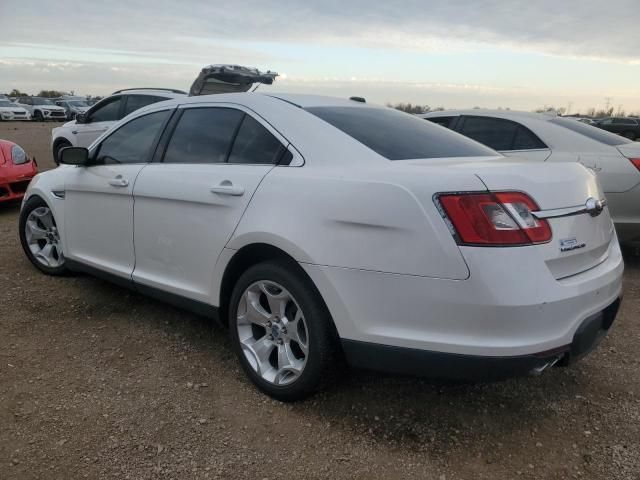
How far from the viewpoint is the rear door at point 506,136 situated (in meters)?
5.54

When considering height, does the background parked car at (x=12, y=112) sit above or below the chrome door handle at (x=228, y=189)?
below

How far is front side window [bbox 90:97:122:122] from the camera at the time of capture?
965 centimetres

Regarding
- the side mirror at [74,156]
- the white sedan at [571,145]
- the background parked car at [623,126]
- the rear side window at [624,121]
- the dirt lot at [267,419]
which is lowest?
the background parked car at [623,126]

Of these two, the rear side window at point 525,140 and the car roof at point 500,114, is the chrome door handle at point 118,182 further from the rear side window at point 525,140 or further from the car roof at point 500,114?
the car roof at point 500,114

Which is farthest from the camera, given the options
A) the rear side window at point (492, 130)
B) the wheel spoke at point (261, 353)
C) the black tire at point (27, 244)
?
the rear side window at point (492, 130)

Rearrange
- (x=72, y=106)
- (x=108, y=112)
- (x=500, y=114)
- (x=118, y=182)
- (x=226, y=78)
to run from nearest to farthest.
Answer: (x=118, y=182)
(x=500, y=114)
(x=226, y=78)
(x=108, y=112)
(x=72, y=106)

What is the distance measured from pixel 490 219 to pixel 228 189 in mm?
1375

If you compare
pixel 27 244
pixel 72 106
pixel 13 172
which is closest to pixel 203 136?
pixel 27 244

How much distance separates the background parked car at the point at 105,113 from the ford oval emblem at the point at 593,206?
768 centimetres

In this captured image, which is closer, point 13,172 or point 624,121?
point 13,172

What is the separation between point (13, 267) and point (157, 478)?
3.42 meters

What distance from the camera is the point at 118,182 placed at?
12.0 ft

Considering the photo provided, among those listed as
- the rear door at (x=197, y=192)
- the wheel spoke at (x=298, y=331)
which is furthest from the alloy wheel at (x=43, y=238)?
the wheel spoke at (x=298, y=331)

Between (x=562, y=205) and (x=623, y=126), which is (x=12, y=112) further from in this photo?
(x=562, y=205)
